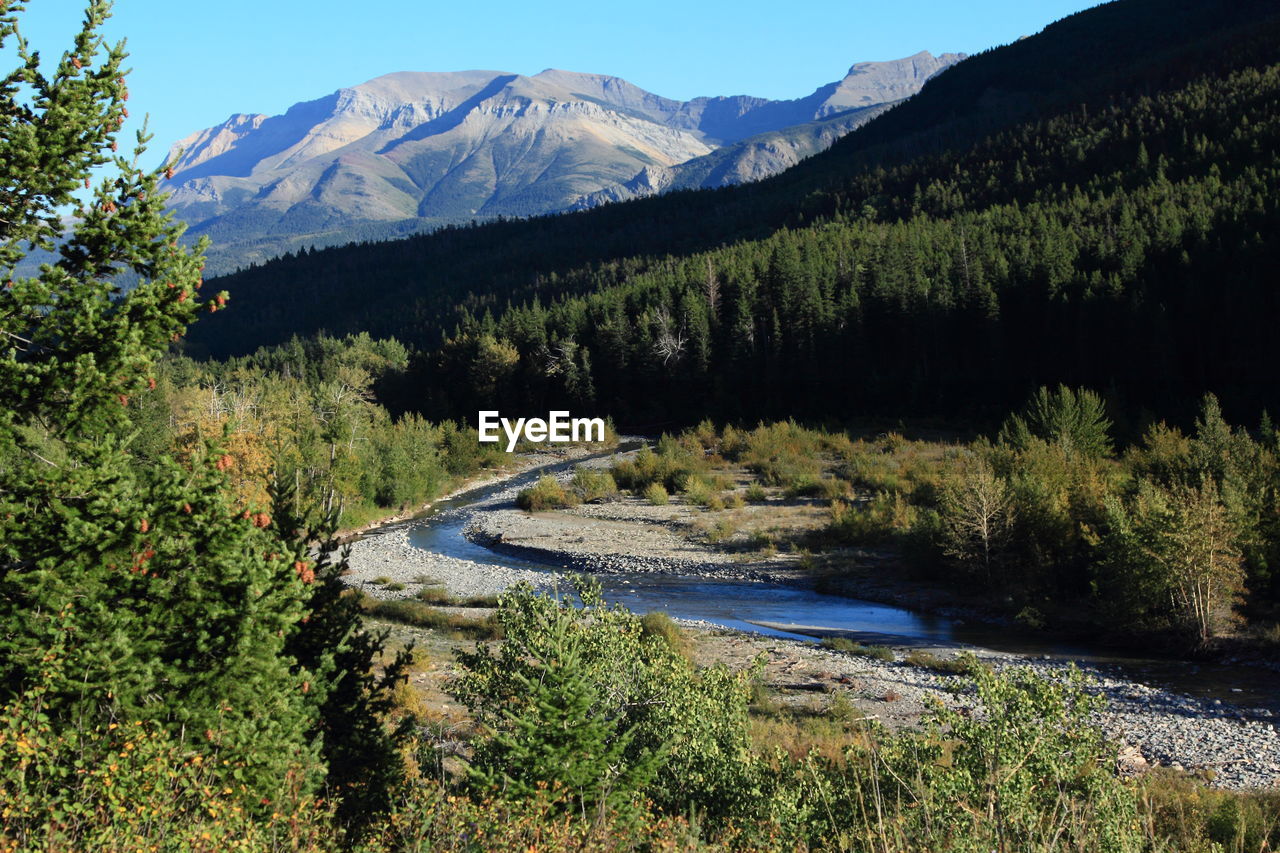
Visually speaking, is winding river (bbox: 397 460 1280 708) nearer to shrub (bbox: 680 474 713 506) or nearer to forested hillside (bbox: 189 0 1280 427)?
shrub (bbox: 680 474 713 506)

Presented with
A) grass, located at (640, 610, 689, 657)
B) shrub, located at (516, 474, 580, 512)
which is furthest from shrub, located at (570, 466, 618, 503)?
grass, located at (640, 610, 689, 657)

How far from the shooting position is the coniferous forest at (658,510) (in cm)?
860

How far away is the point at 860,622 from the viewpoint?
1313 inches

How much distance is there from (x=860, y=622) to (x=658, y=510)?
2375 cm

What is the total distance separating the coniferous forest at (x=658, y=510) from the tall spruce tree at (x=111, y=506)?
38 millimetres

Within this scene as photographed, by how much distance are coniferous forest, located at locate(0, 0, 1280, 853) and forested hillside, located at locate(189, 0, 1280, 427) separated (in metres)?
0.44

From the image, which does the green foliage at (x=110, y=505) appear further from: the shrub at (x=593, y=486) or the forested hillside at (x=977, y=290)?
the forested hillside at (x=977, y=290)

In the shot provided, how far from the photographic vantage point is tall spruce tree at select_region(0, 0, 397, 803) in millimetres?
8422

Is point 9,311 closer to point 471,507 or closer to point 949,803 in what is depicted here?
point 949,803

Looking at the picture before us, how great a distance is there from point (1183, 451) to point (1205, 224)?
146 feet

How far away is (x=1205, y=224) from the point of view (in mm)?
73438

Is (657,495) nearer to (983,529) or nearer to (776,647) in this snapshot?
(983,529)

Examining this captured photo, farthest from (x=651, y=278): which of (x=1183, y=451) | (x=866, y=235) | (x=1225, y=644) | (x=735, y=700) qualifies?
(x=735, y=700)

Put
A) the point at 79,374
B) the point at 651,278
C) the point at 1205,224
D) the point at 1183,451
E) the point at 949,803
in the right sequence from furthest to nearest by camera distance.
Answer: the point at 651,278 < the point at 1205,224 < the point at 1183,451 < the point at 949,803 < the point at 79,374
